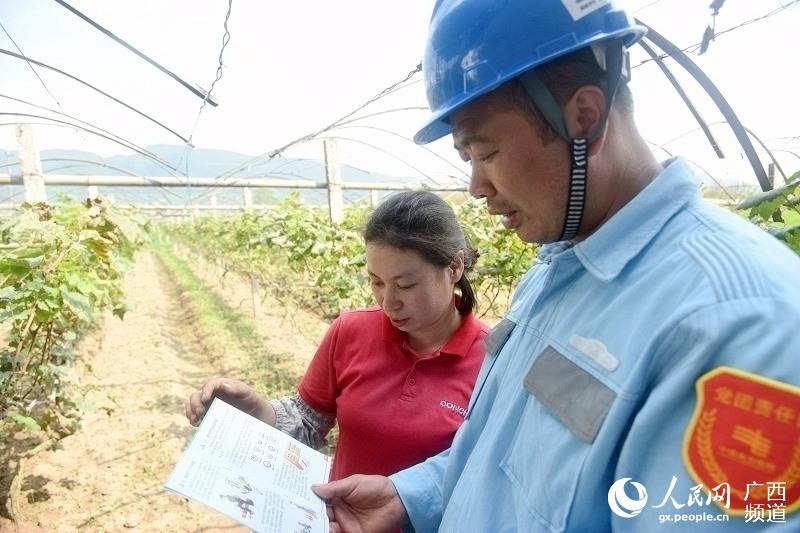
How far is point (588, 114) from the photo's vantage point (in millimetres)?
732

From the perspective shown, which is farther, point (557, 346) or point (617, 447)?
point (557, 346)

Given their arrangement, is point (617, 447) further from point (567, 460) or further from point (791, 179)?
point (791, 179)

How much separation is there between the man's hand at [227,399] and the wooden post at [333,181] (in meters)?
4.08

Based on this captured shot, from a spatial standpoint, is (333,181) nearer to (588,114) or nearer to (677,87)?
(677,87)

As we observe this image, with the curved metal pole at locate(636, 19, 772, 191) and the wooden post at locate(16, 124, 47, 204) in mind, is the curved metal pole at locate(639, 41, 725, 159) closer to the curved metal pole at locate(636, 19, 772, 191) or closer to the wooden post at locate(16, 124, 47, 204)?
the curved metal pole at locate(636, 19, 772, 191)

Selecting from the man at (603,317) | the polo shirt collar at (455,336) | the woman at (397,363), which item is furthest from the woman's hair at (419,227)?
the man at (603,317)

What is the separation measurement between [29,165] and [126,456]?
10.6 feet

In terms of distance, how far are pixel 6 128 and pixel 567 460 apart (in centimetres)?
715

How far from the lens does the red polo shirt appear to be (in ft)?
4.63

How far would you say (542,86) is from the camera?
740 mm

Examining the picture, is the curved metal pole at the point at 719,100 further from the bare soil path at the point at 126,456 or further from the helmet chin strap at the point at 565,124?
the bare soil path at the point at 126,456

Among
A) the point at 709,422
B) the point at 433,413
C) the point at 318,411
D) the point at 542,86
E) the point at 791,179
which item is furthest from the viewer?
the point at 318,411

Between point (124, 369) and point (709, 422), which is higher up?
point (709, 422)

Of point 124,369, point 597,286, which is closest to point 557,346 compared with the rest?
point 597,286
